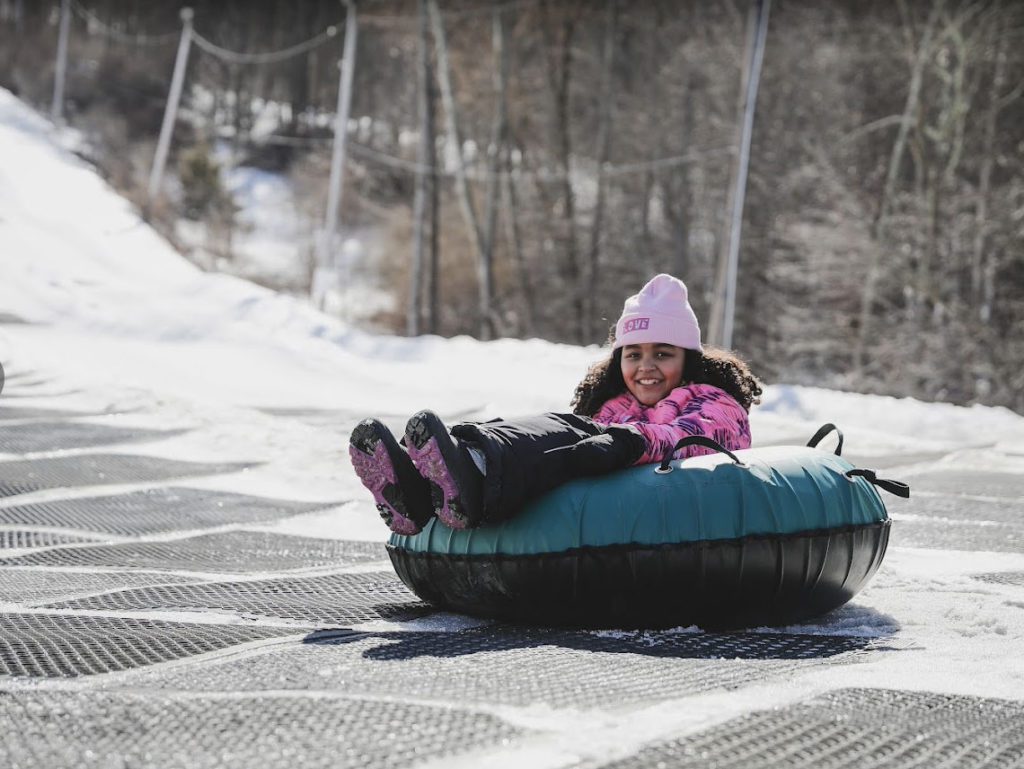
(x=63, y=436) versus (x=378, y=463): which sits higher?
(x=378, y=463)

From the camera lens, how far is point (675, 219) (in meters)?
23.5

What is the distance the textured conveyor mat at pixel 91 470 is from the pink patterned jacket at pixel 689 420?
10.2ft

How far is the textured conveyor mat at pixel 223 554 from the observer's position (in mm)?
3951

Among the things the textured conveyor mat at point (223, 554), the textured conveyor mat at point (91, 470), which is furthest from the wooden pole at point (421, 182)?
the textured conveyor mat at point (223, 554)

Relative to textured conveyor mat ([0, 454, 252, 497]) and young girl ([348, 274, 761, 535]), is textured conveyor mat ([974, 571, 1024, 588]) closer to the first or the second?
young girl ([348, 274, 761, 535])

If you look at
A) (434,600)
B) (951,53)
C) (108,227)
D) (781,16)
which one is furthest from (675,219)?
(434,600)

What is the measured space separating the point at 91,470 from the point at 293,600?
10.3 ft

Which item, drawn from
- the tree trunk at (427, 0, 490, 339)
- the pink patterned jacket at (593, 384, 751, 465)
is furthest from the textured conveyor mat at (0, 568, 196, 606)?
the tree trunk at (427, 0, 490, 339)

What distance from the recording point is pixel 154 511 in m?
5.13

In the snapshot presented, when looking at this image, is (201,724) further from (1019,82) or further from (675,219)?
(675,219)

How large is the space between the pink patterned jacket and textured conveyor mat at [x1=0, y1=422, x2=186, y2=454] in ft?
13.1

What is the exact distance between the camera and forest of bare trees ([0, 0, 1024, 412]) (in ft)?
55.9

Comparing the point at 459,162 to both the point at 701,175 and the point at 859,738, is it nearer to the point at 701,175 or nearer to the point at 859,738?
the point at 701,175

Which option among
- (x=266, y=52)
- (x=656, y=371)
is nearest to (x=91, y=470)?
(x=656, y=371)
